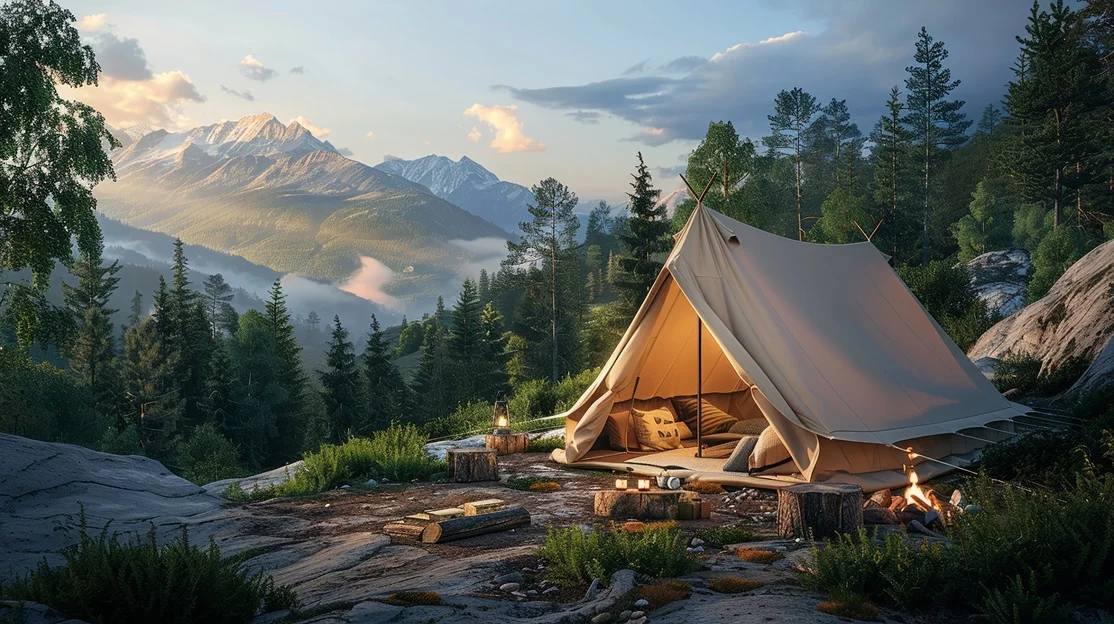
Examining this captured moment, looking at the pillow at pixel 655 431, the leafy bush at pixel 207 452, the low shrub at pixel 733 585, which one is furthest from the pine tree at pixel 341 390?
the low shrub at pixel 733 585

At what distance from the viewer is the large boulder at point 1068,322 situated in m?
10.5

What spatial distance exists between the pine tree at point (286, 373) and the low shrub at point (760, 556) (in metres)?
39.6

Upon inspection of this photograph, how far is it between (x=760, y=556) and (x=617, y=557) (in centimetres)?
91

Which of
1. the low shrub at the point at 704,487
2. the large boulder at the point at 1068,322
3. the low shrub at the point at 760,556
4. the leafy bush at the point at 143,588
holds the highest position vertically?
the large boulder at the point at 1068,322

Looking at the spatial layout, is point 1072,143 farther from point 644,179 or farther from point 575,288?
point 575,288

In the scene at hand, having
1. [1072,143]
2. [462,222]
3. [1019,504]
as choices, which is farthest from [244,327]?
[462,222]

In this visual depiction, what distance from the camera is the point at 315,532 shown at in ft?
20.1

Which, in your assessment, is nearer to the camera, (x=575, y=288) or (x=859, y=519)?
(x=859, y=519)

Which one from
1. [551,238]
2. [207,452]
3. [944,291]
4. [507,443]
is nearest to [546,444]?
[507,443]

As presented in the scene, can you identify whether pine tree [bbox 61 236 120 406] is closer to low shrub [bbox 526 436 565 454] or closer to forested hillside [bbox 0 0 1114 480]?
forested hillside [bbox 0 0 1114 480]

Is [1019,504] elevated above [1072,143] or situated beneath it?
situated beneath

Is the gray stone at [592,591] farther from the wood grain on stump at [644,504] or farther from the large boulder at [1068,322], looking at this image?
the large boulder at [1068,322]

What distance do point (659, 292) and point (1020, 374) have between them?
5.89 meters

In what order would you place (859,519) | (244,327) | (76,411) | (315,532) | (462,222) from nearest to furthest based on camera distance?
(859,519), (315,532), (76,411), (244,327), (462,222)
